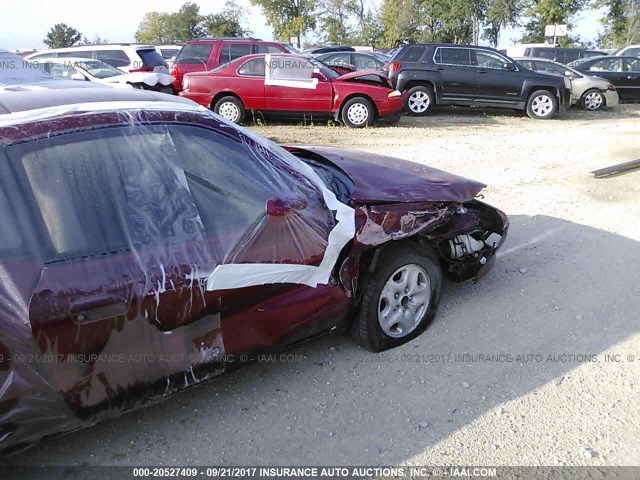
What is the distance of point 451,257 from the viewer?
3928mm

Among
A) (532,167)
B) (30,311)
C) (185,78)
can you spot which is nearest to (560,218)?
(532,167)

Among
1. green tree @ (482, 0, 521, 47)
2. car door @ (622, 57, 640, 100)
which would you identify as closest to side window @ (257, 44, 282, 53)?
car door @ (622, 57, 640, 100)

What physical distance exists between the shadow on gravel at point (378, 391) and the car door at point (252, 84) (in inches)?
310

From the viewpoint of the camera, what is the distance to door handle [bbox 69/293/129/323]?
2250 mm

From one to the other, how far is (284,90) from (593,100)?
8669 mm

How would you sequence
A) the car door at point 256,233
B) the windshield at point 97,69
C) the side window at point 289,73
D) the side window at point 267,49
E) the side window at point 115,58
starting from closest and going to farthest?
the car door at point 256,233
the side window at point 289,73
the windshield at point 97,69
the side window at point 267,49
the side window at point 115,58

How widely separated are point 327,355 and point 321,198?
1.06 metres

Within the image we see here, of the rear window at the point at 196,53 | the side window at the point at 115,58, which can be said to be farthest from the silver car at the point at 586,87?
the side window at the point at 115,58

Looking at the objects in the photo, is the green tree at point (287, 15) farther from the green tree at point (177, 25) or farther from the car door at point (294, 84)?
the car door at point (294, 84)

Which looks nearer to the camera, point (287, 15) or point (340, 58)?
point (340, 58)

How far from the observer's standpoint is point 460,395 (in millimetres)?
3125

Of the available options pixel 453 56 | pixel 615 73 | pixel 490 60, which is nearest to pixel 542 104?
pixel 490 60

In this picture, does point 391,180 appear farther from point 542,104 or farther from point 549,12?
point 549,12

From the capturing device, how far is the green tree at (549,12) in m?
37.7
